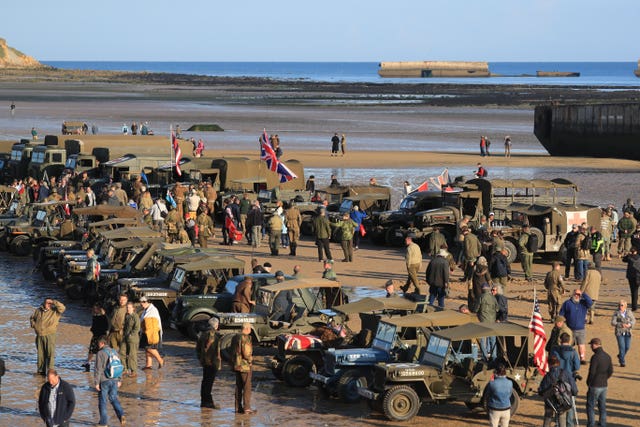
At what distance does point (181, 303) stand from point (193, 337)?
61 cm

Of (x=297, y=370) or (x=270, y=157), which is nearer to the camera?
(x=297, y=370)

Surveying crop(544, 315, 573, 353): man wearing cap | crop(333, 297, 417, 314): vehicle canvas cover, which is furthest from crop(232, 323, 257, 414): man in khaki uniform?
crop(544, 315, 573, 353): man wearing cap

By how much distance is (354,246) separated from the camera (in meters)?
31.7

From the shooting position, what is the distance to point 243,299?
1988 centimetres

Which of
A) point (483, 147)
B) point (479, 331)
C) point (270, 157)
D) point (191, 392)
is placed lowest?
point (191, 392)

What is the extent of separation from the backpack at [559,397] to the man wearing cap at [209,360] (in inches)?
175

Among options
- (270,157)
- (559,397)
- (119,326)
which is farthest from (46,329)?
(270,157)

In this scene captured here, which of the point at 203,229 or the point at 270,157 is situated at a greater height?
the point at 270,157

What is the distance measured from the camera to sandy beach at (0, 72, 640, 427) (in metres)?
16.6

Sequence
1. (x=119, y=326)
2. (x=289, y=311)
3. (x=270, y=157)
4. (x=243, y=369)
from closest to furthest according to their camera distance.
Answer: (x=243, y=369) → (x=119, y=326) → (x=289, y=311) → (x=270, y=157)

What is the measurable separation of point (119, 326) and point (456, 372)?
513 centimetres

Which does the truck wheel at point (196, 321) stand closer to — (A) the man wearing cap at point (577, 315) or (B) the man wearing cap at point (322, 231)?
(A) the man wearing cap at point (577, 315)

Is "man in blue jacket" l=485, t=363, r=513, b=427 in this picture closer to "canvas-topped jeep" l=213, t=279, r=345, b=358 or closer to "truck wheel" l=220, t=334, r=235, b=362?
"canvas-topped jeep" l=213, t=279, r=345, b=358

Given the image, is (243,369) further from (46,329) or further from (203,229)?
(203,229)
